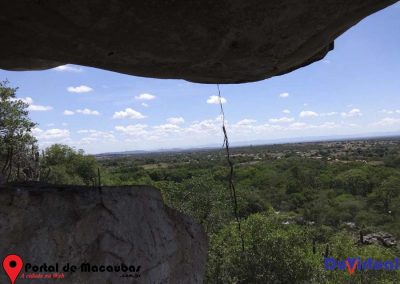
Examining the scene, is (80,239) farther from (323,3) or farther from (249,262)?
(249,262)

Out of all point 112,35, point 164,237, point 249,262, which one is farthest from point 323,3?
point 249,262

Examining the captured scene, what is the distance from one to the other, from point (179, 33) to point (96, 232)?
2.64 m

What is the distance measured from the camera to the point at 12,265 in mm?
4426

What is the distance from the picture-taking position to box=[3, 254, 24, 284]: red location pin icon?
440 centimetres

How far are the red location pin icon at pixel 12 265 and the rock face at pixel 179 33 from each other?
8.73 feet

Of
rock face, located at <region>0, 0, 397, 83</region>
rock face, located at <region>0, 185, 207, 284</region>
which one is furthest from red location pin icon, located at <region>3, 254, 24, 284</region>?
rock face, located at <region>0, 0, 397, 83</region>

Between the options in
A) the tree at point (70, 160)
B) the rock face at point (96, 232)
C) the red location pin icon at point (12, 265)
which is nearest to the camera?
the red location pin icon at point (12, 265)

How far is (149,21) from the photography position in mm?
4660

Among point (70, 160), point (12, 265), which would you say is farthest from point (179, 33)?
point (70, 160)

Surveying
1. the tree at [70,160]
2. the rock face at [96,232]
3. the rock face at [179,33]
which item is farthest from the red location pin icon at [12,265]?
the tree at [70,160]

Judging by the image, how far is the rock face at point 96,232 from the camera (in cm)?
457

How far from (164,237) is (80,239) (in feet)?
4.11

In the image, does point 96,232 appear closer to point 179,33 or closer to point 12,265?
point 12,265

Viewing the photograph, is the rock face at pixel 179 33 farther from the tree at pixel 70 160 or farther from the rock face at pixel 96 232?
the tree at pixel 70 160
